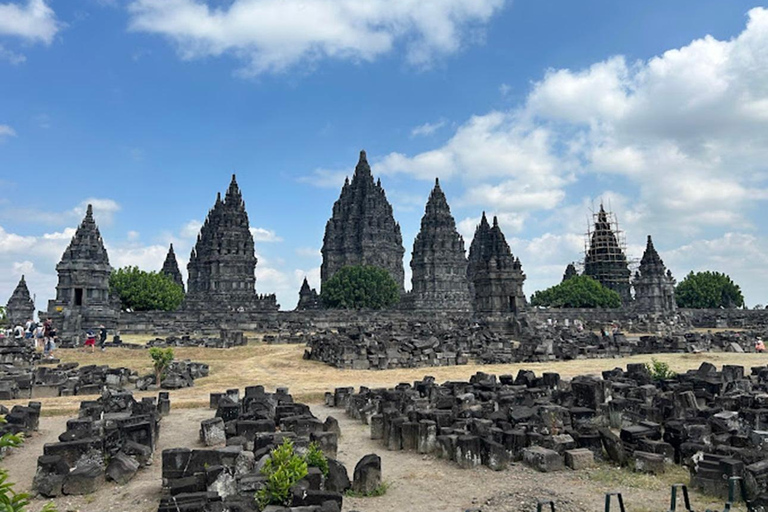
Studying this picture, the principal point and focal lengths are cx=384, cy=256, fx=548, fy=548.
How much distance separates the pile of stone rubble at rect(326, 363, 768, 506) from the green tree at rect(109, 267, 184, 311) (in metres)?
38.8

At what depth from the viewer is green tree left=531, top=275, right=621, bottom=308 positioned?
201 feet

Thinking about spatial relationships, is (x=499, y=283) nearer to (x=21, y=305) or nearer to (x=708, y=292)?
(x=21, y=305)

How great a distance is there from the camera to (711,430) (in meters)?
8.72

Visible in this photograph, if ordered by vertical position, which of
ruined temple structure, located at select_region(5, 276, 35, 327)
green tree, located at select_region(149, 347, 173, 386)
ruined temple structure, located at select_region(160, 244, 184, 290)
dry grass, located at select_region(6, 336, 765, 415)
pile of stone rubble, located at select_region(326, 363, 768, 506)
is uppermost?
ruined temple structure, located at select_region(160, 244, 184, 290)

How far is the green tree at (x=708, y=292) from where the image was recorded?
6656cm

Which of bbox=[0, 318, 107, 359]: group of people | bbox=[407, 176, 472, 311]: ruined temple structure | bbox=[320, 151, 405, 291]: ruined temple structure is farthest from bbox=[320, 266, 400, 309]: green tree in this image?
bbox=[0, 318, 107, 359]: group of people

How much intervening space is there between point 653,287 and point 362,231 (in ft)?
118

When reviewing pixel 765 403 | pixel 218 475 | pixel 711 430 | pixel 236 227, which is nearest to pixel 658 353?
pixel 765 403

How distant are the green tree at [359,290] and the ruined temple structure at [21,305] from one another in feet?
86.9

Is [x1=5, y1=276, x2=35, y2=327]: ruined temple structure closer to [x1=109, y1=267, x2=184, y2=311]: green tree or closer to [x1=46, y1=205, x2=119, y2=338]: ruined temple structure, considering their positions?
[x1=109, y1=267, x2=184, y2=311]: green tree

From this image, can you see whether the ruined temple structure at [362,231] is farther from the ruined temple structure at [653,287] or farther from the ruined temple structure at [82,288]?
the ruined temple structure at [82,288]

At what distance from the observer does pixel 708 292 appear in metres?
66.8

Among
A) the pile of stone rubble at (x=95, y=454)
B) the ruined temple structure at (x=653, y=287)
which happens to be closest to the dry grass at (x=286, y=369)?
the pile of stone rubble at (x=95, y=454)

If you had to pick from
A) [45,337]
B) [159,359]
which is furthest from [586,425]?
[45,337]
